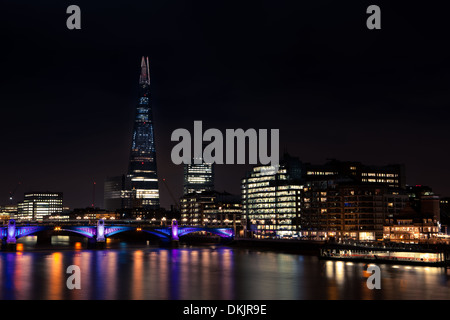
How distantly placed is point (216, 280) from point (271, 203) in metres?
101

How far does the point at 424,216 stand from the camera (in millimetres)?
126250

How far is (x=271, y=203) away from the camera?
168 metres

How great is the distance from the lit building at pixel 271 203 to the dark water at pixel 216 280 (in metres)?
68.6

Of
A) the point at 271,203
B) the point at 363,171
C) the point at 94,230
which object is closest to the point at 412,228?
the point at 271,203

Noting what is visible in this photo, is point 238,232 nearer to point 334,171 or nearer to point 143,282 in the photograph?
point 334,171

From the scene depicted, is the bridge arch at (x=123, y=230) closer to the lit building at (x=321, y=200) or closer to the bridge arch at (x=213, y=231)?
the bridge arch at (x=213, y=231)

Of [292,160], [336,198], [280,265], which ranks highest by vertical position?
[292,160]

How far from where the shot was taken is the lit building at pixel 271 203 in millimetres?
160500

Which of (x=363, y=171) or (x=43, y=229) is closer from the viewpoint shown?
(x=43, y=229)

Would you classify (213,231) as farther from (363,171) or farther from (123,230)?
(363,171)

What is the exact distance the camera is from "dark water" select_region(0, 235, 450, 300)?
184ft
